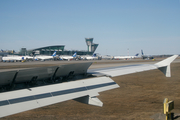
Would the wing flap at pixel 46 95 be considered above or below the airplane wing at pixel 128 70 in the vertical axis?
below

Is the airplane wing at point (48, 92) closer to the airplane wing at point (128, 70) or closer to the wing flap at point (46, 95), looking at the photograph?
the wing flap at point (46, 95)

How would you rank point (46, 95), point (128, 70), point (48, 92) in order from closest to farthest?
point (46, 95), point (48, 92), point (128, 70)

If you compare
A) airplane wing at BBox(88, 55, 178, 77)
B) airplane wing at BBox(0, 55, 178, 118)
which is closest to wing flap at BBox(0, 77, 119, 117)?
airplane wing at BBox(0, 55, 178, 118)

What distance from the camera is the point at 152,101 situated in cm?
976

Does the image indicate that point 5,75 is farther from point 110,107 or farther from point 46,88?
point 110,107

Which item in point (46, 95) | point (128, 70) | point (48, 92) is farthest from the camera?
point (128, 70)

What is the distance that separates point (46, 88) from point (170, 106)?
515 cm

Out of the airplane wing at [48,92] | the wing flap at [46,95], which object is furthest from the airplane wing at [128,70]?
the wing flap at [46,95]

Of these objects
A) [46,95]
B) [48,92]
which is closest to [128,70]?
[48,92]

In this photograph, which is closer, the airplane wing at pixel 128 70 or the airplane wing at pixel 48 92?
the airplane wing at pixel 48 92

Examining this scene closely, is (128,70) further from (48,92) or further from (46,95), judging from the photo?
(46,95)

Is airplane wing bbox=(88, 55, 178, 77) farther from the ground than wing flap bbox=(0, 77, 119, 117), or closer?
farther from the ground

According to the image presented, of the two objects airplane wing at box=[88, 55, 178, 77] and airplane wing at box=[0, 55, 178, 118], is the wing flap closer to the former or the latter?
airplane wing at box=[0, 55, 178, 118]

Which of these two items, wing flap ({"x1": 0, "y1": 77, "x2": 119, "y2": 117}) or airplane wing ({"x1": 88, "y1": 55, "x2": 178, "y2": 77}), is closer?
wing flap ({"x1": 0, "y1": 77, "x2": 119, "y2": 117})
